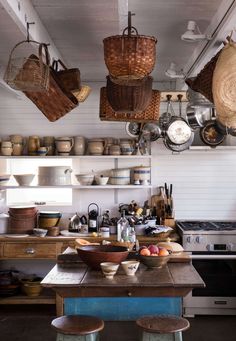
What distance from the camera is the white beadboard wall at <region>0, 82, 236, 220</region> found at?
22.0ft

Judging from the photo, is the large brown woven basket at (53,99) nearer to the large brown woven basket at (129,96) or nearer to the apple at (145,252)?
the large brown woven basket at (129,96)

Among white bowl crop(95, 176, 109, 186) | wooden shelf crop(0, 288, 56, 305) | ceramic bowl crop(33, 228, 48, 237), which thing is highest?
white bowl crop(95, 176, 109, 186)

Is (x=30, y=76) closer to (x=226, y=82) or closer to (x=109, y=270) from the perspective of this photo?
(x=226, y=82)

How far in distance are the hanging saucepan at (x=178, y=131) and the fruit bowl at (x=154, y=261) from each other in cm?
226

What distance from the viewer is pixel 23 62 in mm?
3305

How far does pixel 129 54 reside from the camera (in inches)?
107

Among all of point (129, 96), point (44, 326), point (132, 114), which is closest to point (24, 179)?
point (44, 326)

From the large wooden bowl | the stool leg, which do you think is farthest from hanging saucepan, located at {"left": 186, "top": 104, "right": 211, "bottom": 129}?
the stool leg

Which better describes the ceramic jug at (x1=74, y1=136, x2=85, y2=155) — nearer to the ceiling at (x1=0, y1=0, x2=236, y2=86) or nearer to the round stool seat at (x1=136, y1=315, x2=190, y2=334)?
the ceiling at (x1=0, y1=0, x2=236, y2=86)

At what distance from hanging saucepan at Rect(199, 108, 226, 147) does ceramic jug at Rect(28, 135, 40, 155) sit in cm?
210

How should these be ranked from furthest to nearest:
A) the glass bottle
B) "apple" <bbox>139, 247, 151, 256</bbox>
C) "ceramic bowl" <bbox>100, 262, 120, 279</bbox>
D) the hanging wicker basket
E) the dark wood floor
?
the dark wood floor → the glass bottle → "apple" <bbox>139, 247, 151, 256</bbox> → "ceramic bowl" <bbox>100, 262, 120, 279</bbox> → the hanging wicker basket

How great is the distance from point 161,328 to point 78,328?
0.56m

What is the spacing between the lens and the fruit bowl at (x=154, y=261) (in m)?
3.96

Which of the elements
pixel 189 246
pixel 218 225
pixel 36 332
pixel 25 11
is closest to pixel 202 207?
pixel 218 225
